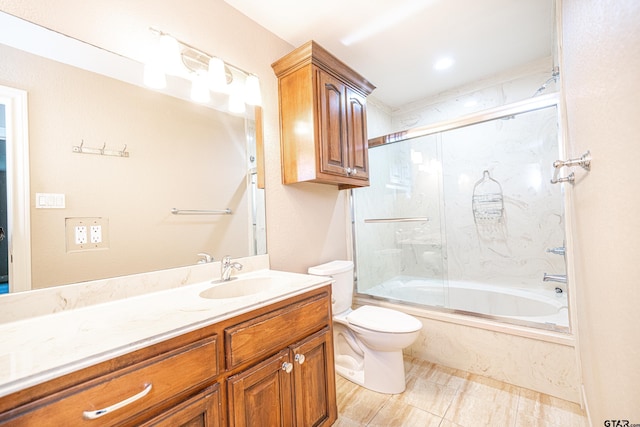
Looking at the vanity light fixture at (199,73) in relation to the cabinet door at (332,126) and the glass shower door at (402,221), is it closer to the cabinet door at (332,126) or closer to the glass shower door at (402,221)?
the cabinet door at (332,126)

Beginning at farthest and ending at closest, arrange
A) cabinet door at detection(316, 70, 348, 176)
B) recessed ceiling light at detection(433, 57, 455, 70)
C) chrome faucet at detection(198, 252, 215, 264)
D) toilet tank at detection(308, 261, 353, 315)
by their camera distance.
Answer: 1. recessed ceiling light at detection(433, 57, 455, 70)
2. toilet tank at detection(308, 261, 353, 315)
3. cabinet door at detection(316, 70, 348, 176)
4. chrome faucet at detection(198, 252, 215, 264)

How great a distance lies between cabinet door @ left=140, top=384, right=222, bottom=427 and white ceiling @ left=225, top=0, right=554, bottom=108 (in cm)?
198

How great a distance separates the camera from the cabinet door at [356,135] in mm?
1913

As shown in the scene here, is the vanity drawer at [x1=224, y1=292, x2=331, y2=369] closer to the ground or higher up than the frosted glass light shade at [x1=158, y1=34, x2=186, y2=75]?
closer to the ground

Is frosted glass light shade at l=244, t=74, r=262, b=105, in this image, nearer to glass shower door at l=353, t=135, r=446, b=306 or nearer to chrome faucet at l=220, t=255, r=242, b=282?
chrome faucet at l=220, t=255, r=242, b=282

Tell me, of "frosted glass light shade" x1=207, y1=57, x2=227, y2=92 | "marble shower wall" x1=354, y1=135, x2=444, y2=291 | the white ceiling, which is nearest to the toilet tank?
"marble shower wall" x1=354, y1=135, x2=444, y2=291

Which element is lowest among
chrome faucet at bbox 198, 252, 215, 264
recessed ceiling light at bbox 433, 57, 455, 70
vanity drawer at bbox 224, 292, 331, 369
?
vanity drawer at bbox 224, 292, 331, 369

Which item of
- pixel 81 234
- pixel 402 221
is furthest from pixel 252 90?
pixel 402 221

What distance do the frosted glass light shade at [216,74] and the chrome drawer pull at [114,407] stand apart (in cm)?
145

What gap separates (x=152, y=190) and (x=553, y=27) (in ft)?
9.26

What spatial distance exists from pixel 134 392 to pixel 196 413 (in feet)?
0.70

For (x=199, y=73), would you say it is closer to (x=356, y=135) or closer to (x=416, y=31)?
(x=356, y=135)

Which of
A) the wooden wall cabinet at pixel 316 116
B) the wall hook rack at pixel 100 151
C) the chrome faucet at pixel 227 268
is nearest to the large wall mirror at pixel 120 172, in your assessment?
the wall hook rack at pixel 100 151

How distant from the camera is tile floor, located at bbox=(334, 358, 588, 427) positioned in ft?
4.67
